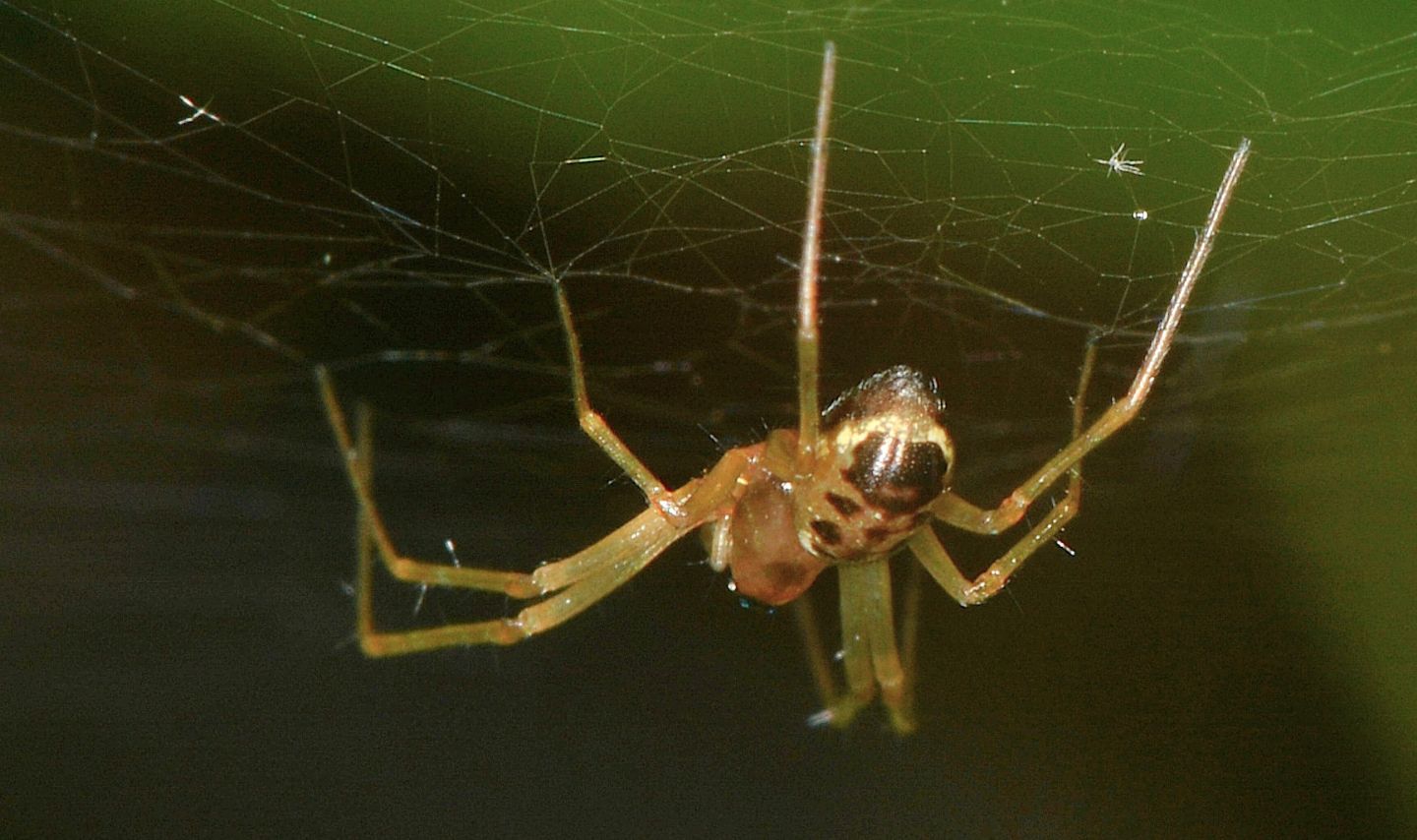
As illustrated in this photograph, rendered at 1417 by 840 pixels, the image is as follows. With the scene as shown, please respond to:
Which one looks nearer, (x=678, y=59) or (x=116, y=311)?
(x=678, y=59)

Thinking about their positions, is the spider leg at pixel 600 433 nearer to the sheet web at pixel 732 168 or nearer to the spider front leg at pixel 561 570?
the spider front leg at pixel 561 570

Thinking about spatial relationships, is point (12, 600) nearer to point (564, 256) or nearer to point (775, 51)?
point (564, 256)

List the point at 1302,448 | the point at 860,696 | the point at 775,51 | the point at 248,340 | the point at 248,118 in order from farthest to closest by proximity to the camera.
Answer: the point at 248,340 → the point at 1302,448 → the point at 860,696 → the point at 248,118 → the point at 775,51

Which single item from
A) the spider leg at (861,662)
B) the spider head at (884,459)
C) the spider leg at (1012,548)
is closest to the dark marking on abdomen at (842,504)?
the spider head at (884,459)

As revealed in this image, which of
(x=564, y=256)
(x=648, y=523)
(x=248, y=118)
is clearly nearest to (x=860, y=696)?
(x=648, y=523)

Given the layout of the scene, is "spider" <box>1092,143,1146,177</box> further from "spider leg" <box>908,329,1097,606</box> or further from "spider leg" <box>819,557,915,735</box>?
"spider leg" <box>819,557,915,735</box>

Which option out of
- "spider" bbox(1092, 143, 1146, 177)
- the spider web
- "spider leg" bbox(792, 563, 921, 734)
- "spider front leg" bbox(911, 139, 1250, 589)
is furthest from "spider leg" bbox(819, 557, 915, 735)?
"spider" bbox(1092, 143, 1146, 177)

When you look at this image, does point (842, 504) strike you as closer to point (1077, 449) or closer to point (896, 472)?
point (896, 472)

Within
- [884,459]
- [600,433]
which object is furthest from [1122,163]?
[600,433]
